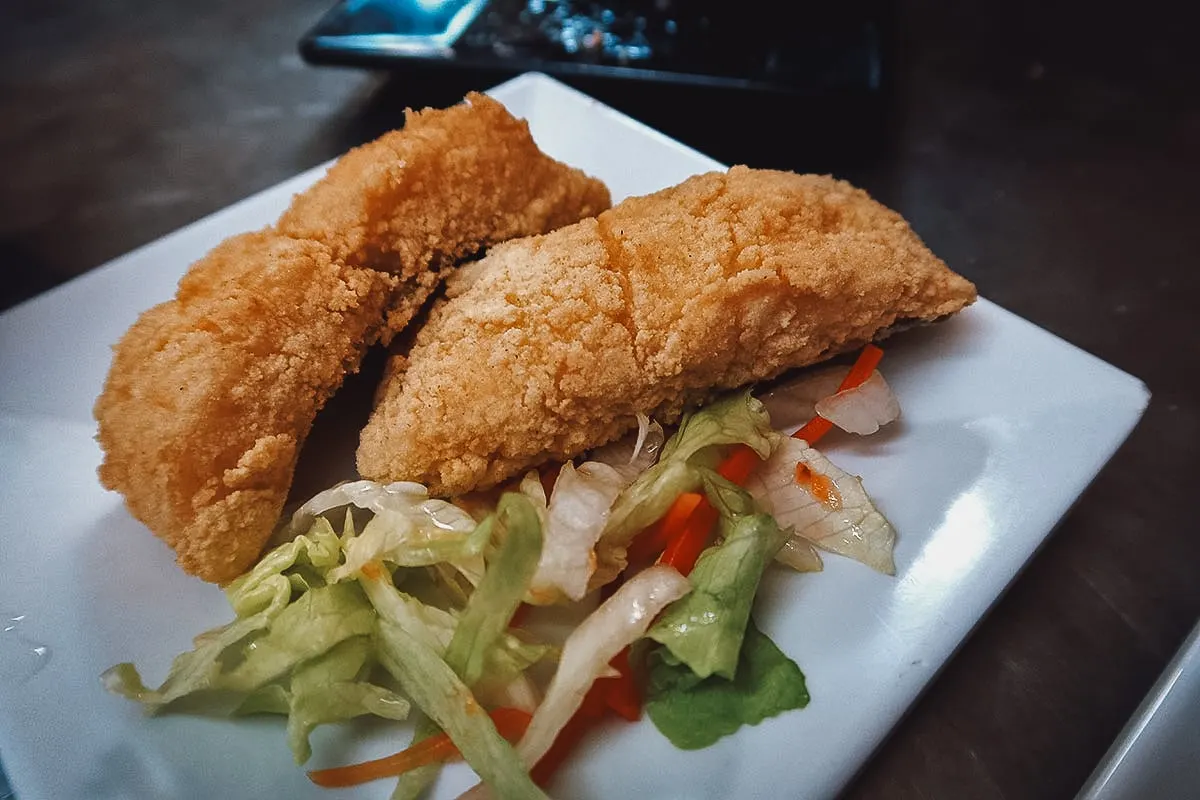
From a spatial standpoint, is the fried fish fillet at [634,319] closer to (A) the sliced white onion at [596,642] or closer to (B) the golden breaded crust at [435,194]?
(B) the golden breaded crust at [435,194]

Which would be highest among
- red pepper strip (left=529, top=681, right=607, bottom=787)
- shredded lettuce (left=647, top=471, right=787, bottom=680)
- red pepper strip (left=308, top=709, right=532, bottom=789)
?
shredded lettuce (left=647, top=471, right=787, bottom=680)

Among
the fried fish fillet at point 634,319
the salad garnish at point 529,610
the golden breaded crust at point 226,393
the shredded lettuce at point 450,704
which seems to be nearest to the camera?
the shredded lettuce at point 450,704

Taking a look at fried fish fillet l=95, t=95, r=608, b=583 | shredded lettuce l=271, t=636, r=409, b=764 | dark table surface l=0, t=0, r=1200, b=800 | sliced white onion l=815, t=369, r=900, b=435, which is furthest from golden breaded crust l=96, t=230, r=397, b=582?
dark table surface l=0, t=0, r=1200, b=800

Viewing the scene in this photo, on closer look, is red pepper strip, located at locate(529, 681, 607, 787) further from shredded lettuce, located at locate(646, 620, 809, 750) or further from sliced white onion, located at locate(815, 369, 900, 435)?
sliced white onion, located at locate(815, 369, 900, 435)

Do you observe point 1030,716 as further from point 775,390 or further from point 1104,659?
point 775,390

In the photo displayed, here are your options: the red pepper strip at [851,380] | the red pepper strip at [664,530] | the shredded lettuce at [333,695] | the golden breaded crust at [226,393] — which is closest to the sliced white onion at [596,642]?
the red pepper strip at [664,530]

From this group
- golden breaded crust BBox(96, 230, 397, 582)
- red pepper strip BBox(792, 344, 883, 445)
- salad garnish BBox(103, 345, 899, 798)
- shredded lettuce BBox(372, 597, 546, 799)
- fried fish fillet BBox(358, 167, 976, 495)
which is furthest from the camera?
red pepper strip BBox(792, 344, 883, 445)

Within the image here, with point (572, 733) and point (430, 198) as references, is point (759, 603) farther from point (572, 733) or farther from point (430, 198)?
point (430, 198)
